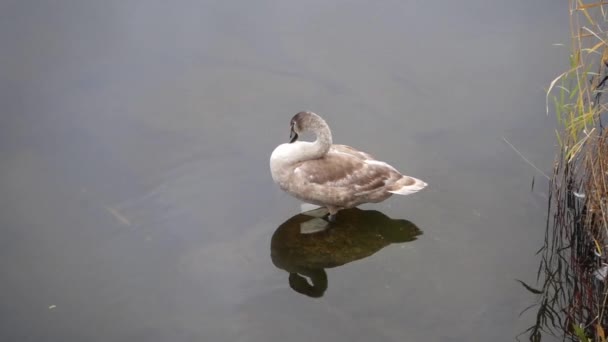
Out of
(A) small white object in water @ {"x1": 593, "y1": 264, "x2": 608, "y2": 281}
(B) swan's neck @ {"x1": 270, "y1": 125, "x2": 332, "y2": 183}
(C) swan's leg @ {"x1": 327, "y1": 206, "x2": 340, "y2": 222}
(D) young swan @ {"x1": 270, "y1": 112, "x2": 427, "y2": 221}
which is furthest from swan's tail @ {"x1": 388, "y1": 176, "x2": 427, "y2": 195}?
(A) small white object in water @ {"x1": 593, "y1": 264, "x2": 608, "y2": 281}

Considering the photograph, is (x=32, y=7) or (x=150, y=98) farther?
(x=32, y=7)

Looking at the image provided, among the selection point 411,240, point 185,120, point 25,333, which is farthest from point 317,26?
point 25,333

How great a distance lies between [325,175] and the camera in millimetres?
6551

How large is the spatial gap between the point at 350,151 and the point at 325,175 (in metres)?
0.49

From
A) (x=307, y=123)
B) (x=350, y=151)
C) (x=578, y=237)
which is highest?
(x=307, y=123)

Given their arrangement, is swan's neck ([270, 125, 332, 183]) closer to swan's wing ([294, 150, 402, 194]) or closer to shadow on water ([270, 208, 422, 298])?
swan's wing ([294, 150, 402, 194])

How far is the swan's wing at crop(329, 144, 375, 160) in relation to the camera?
684 centimetres

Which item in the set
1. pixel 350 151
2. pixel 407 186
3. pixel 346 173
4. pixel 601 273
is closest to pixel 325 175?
pixel 346 173

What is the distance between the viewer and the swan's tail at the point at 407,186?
21.4 feet

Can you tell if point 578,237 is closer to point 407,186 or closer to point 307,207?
point 407,186

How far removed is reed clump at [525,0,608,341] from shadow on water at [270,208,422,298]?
48.9 inches

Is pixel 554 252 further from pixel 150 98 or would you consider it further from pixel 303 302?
pixel 150 98

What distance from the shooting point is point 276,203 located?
691 centimetres

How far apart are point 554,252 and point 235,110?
11.9 feet
